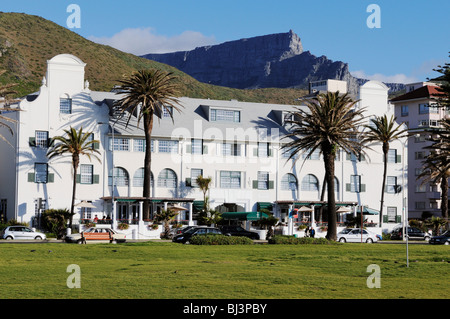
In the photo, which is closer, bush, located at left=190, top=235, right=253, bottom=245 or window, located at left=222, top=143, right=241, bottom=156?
bush, located at left=190, top=235, right=253, bottom=245

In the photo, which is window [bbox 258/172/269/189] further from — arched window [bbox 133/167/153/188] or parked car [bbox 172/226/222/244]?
parked car [bbox 172/226/222/244]

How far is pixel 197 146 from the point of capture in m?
79.4

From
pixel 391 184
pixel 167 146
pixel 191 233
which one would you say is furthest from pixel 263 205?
pixel 191 233

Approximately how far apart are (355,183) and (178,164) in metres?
22.0

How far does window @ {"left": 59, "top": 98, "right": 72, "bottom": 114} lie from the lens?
74125 millimetres

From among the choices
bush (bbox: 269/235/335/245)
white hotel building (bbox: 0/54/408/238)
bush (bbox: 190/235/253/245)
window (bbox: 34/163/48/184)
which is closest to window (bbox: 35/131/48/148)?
white hotel building (bbox: 0/54/408/238)

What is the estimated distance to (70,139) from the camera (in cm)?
7062

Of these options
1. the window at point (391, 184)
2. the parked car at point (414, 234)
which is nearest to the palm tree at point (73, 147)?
Result: the parked car at point (414, 234)

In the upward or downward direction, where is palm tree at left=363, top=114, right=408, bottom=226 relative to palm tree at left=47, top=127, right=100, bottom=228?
upward

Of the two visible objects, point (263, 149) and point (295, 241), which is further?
point (263, 149)

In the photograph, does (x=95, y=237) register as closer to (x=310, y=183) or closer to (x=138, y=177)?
(x=138, y=177)

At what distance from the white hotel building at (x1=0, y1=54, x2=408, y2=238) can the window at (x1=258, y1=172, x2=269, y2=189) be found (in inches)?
1.3

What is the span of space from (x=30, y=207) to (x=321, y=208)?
30368mm

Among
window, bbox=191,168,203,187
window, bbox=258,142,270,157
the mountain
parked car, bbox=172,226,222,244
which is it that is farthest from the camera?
the mountain
